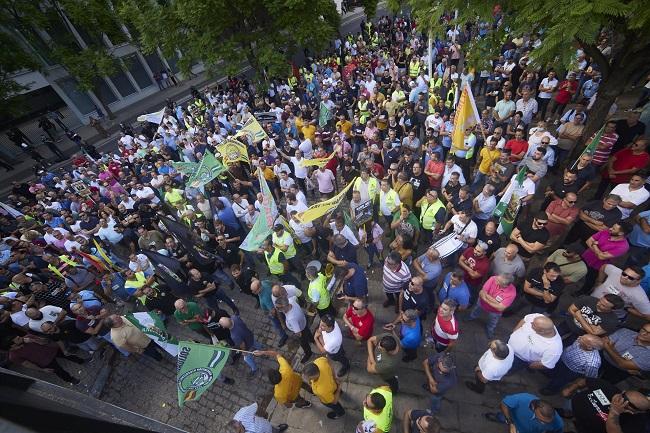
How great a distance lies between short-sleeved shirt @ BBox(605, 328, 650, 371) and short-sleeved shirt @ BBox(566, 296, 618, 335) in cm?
11

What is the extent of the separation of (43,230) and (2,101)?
16410 millimetres

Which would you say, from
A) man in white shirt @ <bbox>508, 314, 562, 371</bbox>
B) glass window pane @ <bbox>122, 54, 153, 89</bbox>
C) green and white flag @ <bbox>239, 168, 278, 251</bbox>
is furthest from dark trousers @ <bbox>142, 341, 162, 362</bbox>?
glass window pane @ <bbox>122, 54, 153, 89</bbox>

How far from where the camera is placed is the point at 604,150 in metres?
7.21

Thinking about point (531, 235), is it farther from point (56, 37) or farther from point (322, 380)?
point (56, 37)

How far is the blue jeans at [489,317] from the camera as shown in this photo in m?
5.59

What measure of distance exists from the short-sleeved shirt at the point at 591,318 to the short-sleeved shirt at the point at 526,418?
4.57 ft

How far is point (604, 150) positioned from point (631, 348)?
203 inches

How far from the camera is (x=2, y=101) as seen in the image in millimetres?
20328

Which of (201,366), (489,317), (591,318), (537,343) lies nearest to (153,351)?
(201,366)

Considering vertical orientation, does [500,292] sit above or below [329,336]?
below

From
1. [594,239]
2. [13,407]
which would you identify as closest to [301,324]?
[13,407]

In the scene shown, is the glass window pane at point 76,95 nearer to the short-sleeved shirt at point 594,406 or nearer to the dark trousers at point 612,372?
the short-sleeved shirt at point 594,406

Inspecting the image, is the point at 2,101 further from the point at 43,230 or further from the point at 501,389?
the point at 501,389

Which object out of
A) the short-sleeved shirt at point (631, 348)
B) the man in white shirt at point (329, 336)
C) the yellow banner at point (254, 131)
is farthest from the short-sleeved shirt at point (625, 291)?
the yellow banner at point (254, 131)
